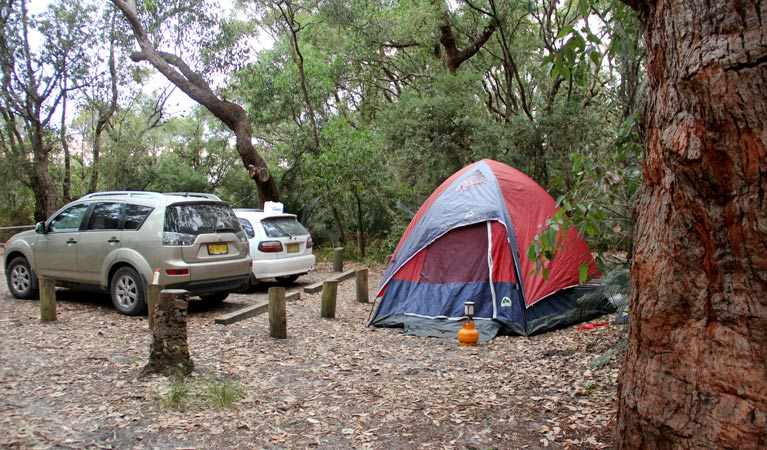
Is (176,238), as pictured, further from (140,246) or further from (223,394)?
(223,394)

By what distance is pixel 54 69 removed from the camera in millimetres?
19031

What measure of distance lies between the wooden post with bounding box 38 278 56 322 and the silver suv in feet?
2.48

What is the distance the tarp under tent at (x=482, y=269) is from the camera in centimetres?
743

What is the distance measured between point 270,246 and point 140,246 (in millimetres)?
2907

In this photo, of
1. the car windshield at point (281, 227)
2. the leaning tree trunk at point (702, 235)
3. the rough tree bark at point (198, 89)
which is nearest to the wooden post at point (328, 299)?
the car windshield at point (281, 227)

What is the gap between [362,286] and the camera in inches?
393

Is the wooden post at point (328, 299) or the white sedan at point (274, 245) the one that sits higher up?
the white sedan at point (274, 245)

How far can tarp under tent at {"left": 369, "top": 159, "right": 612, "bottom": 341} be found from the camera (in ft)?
24.4

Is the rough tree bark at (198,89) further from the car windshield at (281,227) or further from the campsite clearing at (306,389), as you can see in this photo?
the campsite clearing at (306,389)

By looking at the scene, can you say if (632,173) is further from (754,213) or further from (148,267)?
(148,267)

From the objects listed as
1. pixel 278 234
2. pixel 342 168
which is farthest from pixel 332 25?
pixel 278 234

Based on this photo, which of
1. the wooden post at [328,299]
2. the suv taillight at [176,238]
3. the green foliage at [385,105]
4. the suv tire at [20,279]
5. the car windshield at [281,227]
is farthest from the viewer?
the green foliage at [385,105]

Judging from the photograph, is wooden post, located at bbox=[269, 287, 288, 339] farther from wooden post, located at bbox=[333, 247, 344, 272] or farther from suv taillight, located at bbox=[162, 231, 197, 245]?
wooden post, located at bbox=[333, 247, 344, 272]

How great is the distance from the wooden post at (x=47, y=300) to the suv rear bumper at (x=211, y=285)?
1443 millimetres
